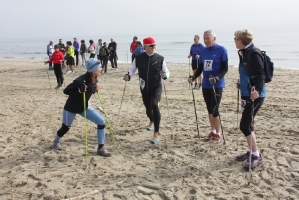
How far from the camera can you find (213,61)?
5555 millimetres

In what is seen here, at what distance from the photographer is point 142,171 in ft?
15.6

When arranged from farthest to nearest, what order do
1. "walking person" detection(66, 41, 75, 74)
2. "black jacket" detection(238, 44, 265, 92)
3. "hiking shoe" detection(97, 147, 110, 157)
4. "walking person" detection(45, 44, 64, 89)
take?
"walking person" detection(66, 41, 75, 74) → "walking person" detection(45, 44, 64, 89) → "hiking shoe" detection(97, 147, 110, 157) → "black jacket" detection(238, 44, 265, 92)

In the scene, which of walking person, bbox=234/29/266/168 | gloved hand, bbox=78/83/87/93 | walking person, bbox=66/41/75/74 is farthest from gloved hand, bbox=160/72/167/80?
walking person, bbox=66/41/75/74

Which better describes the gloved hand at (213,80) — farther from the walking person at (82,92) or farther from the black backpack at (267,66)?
the walking person at (82,92)

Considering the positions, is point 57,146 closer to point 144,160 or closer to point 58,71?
point 144,160

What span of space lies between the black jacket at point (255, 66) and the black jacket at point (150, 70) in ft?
6.65

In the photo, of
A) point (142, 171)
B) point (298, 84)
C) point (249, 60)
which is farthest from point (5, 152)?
point (298, 84)

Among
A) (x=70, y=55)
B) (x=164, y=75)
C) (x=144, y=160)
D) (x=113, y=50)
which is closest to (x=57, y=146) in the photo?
(x=144, y=160)

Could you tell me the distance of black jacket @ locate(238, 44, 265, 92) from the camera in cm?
431

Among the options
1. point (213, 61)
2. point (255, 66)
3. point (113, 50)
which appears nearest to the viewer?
point (255, 66)

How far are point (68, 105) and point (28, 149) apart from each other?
144cm

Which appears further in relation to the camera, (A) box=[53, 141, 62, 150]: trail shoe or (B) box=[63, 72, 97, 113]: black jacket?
(A) box=[53, 141, 62, 150]: trail shoe

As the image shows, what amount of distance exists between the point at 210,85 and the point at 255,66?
138 cm

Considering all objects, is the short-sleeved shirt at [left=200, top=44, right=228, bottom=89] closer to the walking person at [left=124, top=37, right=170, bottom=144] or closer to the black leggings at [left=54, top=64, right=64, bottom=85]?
the walking person at [left=124, top=37, right=170, bottom=144]
